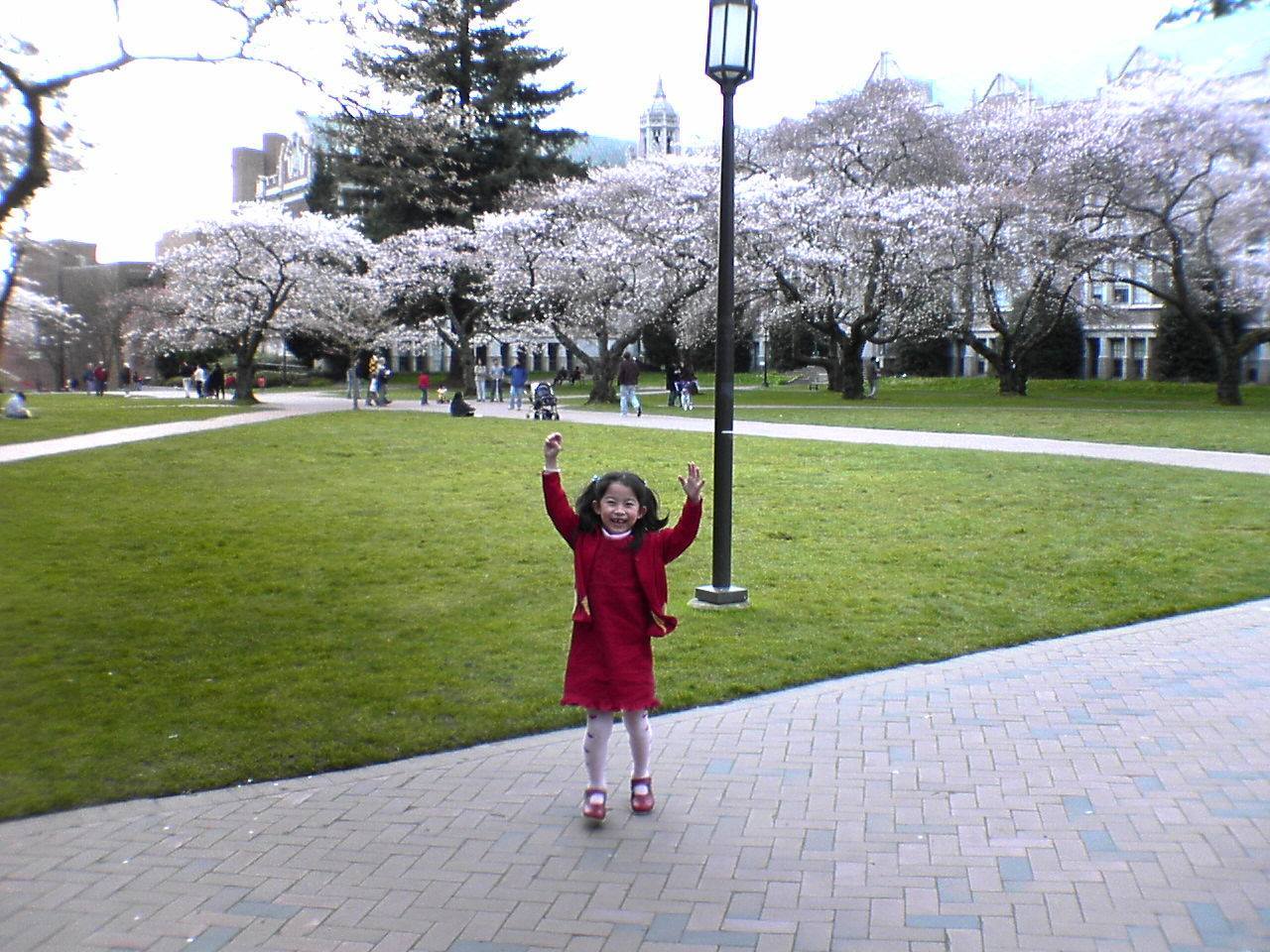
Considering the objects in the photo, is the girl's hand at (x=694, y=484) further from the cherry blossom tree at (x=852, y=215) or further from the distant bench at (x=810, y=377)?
the distant bench at (x=810, y=377)

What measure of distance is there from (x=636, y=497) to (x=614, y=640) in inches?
21.5

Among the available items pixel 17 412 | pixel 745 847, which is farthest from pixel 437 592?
pixel 17 412

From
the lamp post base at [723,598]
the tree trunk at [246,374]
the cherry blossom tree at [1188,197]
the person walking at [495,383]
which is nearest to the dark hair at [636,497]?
the lamp post base at [723,598]

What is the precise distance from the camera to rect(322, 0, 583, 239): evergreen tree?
10.8m

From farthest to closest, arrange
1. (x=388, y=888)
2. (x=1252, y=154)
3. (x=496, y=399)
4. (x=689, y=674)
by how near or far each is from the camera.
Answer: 1. (x=496, y=399)
2. (x=1252, y=154)
3. (x=689, y=674)
4. (x=388, y=888)

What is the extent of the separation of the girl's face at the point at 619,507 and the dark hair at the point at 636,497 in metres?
0.01

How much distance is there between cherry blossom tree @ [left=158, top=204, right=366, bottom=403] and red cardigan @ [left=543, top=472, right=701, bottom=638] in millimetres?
38258

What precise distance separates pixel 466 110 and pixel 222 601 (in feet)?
19.7

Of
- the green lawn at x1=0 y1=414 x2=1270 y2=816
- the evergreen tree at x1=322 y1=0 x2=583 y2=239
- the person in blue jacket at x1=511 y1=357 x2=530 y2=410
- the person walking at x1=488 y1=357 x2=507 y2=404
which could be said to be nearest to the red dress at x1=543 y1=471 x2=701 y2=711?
the green lawn at x1=0 y1=414 x2=1270 y2=816

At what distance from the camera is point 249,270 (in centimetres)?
4141

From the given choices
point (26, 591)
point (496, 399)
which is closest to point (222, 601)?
point (26, 591)

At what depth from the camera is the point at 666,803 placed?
191 inches

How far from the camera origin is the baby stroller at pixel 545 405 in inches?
1204

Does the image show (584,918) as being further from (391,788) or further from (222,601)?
Answer: (222,601)
